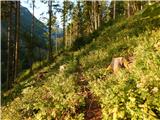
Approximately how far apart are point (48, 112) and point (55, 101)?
0.83m

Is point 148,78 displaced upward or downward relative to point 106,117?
upward

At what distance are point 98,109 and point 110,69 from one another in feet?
14.7

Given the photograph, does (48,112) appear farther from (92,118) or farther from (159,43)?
(159,43)

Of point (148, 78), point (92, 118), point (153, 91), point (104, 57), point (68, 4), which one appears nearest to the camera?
point (153, 91)

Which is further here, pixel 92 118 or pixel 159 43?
pixel 159 43

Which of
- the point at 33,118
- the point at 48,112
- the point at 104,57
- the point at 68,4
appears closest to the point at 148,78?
the point at 48,112

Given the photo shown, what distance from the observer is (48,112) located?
1007 centimetres

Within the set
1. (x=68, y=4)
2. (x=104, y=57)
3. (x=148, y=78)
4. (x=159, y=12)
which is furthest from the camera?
(x=68, y=4)

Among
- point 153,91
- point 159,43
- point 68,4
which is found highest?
point 68,4

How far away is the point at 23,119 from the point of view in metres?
11.1

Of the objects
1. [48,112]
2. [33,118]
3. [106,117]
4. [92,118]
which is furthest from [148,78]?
[33,118]

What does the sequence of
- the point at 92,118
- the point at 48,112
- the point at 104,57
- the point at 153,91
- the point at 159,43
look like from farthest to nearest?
the point at 104,57, the point at 159,43, the point at 48,112, the point at 92,118, the point at 153,91

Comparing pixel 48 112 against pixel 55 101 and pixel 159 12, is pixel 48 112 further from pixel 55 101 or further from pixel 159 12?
pixel 159 12

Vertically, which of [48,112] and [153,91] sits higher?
[153,91]
